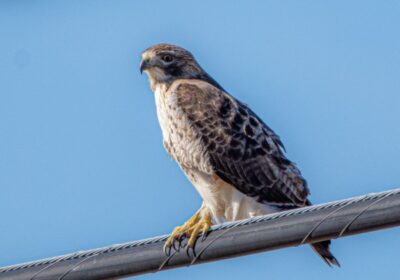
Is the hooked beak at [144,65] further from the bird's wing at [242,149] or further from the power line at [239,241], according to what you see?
the power line at [239,241]

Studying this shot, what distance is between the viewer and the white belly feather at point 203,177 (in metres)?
9.74

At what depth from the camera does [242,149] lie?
394 inches

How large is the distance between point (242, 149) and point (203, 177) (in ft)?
1.45

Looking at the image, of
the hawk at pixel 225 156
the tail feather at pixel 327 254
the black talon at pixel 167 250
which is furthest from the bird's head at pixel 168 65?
the black talon at pixel 167 250

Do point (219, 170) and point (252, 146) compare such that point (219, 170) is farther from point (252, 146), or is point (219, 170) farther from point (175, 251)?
point (175, 251)

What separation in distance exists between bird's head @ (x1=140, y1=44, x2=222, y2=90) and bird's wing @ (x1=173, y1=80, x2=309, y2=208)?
421mm

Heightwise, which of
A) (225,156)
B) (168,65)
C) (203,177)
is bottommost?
(203,177)

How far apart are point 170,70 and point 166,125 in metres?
0.99

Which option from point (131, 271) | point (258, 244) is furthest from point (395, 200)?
point (131, 271)

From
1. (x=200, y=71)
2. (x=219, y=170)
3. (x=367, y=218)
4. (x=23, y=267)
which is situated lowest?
(x=367, y=218)

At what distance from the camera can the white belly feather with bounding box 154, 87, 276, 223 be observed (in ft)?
32.0

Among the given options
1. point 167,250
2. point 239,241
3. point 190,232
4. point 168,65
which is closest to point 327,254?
point 190,232

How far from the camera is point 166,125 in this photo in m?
10.0

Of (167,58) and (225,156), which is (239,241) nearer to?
(225,156)
